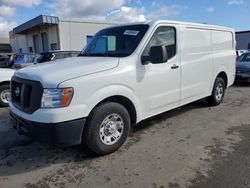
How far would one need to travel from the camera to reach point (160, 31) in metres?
4.46

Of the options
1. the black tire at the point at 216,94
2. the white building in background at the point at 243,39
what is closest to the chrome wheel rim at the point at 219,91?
the black tire at the point at 216,94

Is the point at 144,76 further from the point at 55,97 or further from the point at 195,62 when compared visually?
the point at 195,62

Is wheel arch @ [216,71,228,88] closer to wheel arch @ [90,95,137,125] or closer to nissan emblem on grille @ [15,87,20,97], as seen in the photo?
wheel arch @ [90,95,137,125]

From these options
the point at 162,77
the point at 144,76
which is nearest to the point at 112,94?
the point at 144,76

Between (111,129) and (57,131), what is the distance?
91 cm

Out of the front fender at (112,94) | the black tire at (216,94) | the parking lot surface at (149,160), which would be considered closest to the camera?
the parking lot surface at (149,160)

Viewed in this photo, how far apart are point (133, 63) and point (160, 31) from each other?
983 mm

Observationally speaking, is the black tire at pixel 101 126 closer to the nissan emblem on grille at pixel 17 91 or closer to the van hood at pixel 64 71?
the van hood at pixel 64 71

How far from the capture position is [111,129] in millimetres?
3775

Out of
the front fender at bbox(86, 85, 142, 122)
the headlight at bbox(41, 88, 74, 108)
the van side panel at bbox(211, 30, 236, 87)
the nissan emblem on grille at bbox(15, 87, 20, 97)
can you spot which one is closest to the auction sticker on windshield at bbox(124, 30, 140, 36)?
the front fender at bbox(86, 85, 142, 122)

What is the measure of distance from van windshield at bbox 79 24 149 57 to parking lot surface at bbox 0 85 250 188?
1.59 meters

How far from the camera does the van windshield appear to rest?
4.18 metres

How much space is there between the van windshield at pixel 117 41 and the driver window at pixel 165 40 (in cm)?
21

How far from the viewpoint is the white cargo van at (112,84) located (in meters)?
3.20
